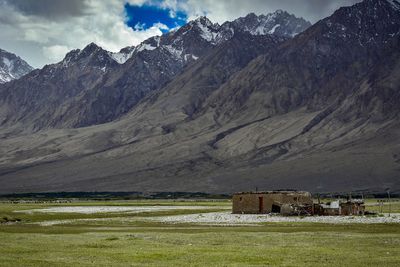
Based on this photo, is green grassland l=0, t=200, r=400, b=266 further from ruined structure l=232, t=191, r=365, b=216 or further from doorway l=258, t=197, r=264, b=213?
doorway l=258, t=197, r=264, b=213

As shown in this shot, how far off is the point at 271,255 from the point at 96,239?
1666 centimetres

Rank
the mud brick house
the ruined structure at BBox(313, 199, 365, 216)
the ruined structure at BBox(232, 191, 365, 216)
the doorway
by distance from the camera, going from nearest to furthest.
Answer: the ruined structure at BBox(313, 199, 365, 216), the ruined structure at BBox(232, 191, 365, 216), the mud brick house, the doorway

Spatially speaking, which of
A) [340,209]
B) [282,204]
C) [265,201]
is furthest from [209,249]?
[265,201]

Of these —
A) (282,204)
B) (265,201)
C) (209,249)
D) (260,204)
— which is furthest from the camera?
(260,204)

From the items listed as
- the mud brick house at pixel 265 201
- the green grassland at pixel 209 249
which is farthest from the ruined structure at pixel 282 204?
the green grassland at pixel 209 249

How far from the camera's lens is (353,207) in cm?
8656

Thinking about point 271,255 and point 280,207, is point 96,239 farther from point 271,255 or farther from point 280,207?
point 280,207

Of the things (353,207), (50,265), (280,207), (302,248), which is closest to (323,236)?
(302,248)

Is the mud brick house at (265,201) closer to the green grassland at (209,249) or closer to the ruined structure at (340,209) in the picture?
the ruined structure at (340,209)

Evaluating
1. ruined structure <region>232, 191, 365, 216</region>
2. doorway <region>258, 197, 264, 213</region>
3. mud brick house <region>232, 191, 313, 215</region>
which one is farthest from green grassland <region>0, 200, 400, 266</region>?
doorway <region>258, 197, 264, 213</region>

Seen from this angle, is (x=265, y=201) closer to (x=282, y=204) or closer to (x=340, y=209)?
(x=282, y=204)

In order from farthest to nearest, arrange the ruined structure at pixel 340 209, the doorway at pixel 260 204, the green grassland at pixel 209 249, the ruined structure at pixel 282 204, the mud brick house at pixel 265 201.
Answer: the doorway at pixel 260 204
the mud brick house at pixel 265 201
the ruined structure at pixel 282 204
the ruined structure at pixel 340 209
the green grassland at pixel 209 249

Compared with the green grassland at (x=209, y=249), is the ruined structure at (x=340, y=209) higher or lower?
higher

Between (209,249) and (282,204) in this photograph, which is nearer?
(209,249)
